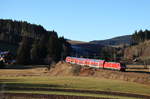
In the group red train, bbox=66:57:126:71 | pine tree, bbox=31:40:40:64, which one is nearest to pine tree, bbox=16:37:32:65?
pine tree, bbox=31:40:40:64

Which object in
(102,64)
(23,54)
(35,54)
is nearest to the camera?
(102,64)

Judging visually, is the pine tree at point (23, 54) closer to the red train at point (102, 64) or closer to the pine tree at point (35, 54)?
the pine tree at point (35, 54)

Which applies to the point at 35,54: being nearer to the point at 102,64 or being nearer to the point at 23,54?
the point at 23,54

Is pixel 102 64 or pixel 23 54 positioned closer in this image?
pixel 102 64

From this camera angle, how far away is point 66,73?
7488cm

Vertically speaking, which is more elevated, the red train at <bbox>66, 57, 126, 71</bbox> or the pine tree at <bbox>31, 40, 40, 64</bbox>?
the pine tree at <bbox>31, 40, 40, 64</bbox>

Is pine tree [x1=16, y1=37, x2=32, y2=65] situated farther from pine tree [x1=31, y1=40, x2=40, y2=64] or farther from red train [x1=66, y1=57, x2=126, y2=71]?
red train [x1=66, y1=57, x2=126, y2=71]

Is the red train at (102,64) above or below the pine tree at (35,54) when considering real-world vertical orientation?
below

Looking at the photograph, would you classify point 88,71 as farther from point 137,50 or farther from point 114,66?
point 137,50

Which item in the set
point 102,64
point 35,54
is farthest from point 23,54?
point 102,64

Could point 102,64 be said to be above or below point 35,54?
below

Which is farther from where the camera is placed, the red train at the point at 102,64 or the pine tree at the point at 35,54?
the pine tree at the point at 35,54

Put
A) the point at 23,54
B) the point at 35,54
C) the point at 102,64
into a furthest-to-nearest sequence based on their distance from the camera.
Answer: the point at 35,54, the point at 23,54, the point at 102,64

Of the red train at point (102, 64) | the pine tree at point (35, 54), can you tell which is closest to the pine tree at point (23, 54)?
the pine tree at point (35, 54)
